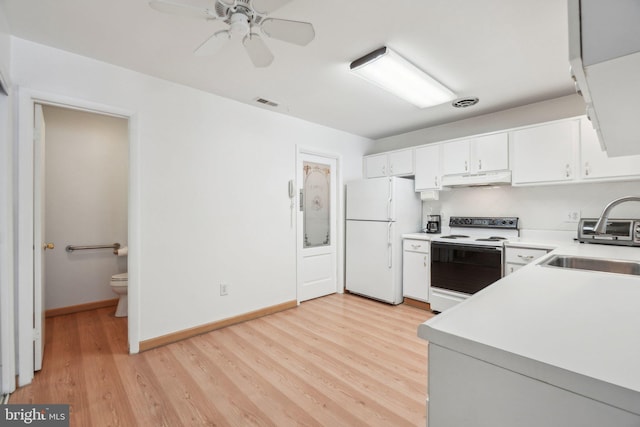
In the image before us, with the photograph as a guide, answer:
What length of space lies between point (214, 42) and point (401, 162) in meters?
3.03

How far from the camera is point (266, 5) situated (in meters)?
1.39

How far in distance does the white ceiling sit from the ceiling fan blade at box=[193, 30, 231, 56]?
28 cm

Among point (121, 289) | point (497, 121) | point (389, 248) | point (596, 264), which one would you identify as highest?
point (497, 121)

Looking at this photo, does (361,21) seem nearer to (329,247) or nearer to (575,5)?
(575,5)

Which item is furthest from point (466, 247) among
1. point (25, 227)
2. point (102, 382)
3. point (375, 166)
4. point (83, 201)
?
point (83, 201)

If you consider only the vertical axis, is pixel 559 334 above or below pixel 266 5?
below

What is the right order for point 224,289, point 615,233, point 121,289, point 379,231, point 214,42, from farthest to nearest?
1. point 379,231
2. point 121,289
3. point 224,289
4. point 615,233
5. point 214,42

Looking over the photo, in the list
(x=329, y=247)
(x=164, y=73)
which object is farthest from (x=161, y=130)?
(x=329, y=247)

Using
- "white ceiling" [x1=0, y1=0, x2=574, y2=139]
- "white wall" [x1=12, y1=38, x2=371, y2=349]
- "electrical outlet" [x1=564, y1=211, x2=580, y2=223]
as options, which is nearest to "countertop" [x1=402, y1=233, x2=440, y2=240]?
"electrical outlet" [x1=564, y1=211, x2=580, y2=223]

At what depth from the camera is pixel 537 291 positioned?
3.42ft

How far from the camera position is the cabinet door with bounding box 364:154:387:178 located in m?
4.33

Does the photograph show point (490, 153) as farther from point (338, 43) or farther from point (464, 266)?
point (338, 43)

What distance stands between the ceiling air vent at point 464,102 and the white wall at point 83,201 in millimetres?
4114

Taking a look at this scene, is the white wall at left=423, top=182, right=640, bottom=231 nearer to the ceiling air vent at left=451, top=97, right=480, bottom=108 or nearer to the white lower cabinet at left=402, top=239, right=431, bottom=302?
the white lower cabinet at left=402, top=239, right=431, bottom=302
